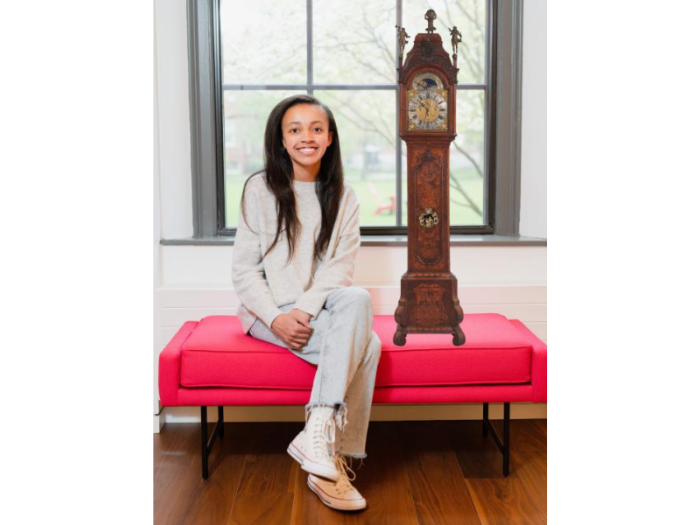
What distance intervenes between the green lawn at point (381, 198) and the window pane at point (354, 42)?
409mm

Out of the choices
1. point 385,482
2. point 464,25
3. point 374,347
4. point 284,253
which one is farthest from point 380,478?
point 464,25

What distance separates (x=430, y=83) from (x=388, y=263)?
2.59 ft

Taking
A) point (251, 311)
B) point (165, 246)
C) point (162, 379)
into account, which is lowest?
point (162, 379)

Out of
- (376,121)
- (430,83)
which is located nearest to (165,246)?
(376,121)

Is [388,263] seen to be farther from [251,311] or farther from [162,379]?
[162,379]

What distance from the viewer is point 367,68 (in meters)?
2.66

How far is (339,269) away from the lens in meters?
2.07

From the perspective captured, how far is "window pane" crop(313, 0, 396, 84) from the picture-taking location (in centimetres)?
263

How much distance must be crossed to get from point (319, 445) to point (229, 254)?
95 centimetres

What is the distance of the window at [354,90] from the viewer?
2611 mm

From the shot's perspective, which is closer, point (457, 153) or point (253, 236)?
point (253, 236)

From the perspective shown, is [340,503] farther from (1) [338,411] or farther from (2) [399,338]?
(2) [399,338]

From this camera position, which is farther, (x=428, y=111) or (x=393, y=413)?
(x=393, y=413)

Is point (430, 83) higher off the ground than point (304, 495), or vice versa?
point (430, 83)
